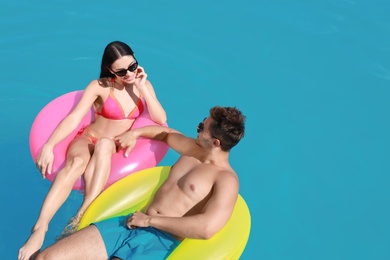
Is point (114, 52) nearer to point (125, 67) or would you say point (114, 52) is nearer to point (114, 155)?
point (125, 67)

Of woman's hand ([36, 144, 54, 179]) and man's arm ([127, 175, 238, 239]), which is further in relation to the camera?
woman's hand ([36, 144, 54, 179])

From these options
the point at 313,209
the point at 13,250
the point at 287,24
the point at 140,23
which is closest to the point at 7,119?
the point at 13,250

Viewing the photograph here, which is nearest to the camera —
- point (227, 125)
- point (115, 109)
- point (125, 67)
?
point (227, 125)

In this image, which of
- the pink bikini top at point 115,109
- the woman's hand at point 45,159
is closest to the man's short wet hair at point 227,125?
the pink bikini top at point 115,109

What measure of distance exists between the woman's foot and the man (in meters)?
0.17

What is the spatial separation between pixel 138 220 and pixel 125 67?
101 centimetres

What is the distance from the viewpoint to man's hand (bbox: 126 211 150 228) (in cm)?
285

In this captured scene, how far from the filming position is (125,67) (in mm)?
3275

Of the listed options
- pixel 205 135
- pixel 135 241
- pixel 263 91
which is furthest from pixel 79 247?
pixel 263 91

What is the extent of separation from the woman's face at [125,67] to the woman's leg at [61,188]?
0.54m

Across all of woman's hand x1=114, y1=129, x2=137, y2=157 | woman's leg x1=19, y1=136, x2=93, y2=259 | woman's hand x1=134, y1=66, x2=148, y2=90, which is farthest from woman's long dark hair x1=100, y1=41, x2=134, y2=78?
woman's leg x1=19, y1=136, x2=93, y2=259

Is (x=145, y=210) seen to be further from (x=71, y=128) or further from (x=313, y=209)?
(x=313, y=209)

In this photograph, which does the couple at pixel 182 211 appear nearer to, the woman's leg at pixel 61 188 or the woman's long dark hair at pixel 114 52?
the woman's leg at pixel 61 188

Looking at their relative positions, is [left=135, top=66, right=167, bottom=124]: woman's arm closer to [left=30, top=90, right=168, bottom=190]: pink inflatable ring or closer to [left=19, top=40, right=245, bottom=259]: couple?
[left=30, top=90, right=168, bottom=190]: pink inflatable ring
